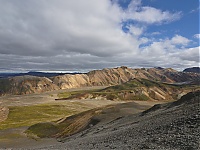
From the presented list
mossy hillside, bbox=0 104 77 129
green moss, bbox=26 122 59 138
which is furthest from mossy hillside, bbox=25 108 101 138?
mossy hillside, bbox=0 104 77 129

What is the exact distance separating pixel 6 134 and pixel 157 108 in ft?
188

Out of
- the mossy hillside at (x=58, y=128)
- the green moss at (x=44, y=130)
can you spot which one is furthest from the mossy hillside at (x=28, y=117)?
the mossy hillside at (x=58, y=128)

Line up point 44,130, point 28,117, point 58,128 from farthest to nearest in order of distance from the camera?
A: point 28,117 → point 58,128 → point 44,130

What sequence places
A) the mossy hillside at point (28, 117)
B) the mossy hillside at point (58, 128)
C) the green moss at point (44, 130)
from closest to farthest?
the mossy hillside at point (58, 128)
the green moss at point (44, 130)
the mossy hillside at point (28, 117)

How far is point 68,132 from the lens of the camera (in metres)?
79.9

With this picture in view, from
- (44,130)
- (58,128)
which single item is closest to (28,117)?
(44,130)

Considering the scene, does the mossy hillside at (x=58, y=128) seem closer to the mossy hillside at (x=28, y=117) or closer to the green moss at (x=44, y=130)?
the green moss at (x=44, y=130)

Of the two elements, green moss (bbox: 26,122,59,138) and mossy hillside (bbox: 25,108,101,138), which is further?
green moss (bbox: 26,122,59,138)

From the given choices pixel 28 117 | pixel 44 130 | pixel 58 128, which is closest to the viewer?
pixel 44 130

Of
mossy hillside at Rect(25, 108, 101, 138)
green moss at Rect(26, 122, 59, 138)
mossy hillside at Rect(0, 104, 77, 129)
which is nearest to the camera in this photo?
mossy hillside at Rect(25, 108, 101, 138)

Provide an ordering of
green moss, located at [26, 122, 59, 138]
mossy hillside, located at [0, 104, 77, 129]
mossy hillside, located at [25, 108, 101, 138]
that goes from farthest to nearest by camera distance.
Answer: mossy hillside, located at [0, 104, 77, 129], green moss, located at [26, 122, 59, 138], mossy hillside, located at [25, 108, 101, 138]

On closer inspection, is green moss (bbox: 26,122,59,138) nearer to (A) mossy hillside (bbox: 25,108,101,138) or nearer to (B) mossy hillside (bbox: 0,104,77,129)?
(A) mossy hillside (bbox: 25,108,101,138)

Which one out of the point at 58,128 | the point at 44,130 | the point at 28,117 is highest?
the point at 58,128

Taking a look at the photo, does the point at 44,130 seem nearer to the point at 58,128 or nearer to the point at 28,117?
the point at 58,128
